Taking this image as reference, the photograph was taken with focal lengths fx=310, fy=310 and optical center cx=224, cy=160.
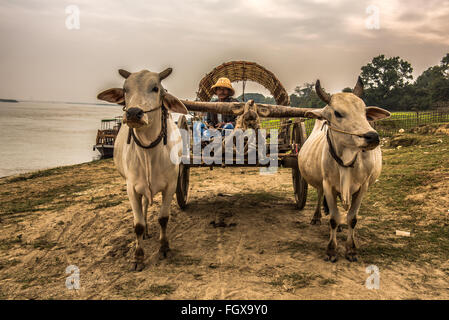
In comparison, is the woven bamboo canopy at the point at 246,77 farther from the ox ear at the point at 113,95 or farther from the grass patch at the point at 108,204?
the ox ear at the point at 113,95

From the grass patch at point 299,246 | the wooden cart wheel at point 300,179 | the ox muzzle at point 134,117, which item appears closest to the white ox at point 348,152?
the grass patch at point 299,246

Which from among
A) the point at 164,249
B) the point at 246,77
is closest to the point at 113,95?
the point at 164,249

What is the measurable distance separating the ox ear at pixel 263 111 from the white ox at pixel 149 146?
52.3 inches

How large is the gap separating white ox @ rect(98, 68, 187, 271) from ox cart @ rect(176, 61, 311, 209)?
3.37ft

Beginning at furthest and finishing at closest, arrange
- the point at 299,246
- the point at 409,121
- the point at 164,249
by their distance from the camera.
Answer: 1. the point at 409,121
2. the point at 299,246
3. the point at 164,249

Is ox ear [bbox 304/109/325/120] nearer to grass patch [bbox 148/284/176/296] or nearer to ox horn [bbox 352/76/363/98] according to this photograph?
ox horn [bbox 352/76/363/98]

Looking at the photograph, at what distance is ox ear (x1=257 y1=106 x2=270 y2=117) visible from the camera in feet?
15.1

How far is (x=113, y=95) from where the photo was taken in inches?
143

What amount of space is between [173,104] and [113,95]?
2.30 ft

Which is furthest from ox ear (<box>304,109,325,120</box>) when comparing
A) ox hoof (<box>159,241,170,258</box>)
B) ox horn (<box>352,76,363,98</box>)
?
ox hoof (<box>159,241,170,258</box>)

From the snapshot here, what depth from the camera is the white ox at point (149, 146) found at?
332 cm

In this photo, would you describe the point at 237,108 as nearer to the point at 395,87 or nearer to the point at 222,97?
the point at 222,97

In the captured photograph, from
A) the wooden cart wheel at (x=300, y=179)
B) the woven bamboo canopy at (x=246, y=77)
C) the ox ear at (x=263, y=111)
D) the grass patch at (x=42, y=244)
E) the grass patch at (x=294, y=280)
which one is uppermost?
the woven bamboo canopy at (x=246, y=77)

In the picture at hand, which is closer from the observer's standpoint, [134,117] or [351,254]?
[134,117]
